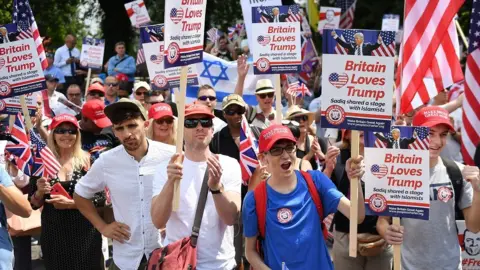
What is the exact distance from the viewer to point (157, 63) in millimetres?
10391

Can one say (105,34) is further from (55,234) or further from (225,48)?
(55,234)

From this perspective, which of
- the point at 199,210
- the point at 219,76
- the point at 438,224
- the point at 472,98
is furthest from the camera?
the point at 219,76

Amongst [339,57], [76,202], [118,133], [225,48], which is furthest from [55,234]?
[225,48]

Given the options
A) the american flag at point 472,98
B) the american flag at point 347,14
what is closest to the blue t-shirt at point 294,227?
the american flag at point 472,98

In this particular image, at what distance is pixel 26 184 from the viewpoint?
8.62 m

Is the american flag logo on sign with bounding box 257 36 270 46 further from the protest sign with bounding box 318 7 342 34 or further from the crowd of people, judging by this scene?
the protest sign with bounding box 318 7 342 34

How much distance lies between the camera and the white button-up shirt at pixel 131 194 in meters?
6.42

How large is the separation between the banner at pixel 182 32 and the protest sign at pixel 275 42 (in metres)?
2.58

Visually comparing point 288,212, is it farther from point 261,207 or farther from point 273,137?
point 273,137

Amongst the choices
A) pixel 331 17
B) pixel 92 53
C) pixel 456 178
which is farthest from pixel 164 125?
pixel 331 17

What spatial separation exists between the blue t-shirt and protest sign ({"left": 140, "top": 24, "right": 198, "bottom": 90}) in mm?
4209

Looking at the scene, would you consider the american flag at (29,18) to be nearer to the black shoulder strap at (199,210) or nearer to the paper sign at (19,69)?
the paper sign at (19,69)

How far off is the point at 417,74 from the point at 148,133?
276 cm

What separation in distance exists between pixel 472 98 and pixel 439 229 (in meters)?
2.14
